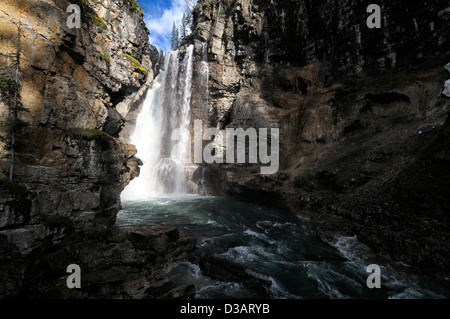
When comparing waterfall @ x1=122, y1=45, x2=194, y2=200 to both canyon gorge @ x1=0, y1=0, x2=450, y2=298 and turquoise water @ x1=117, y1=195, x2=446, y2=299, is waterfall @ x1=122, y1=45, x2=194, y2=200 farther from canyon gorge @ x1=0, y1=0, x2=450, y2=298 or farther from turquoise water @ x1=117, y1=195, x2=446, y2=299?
turquoise water @ x1=117, y1=195, x2=446, y2=299

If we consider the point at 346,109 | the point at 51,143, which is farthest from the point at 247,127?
the point at 51,143

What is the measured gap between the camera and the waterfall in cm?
3169

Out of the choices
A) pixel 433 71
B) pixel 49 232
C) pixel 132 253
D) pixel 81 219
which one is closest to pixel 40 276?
pixel 49 232

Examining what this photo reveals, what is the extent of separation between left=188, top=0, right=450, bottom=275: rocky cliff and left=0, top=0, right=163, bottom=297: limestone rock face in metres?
12.6

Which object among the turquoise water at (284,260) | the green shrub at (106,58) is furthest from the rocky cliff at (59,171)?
the turquoise water at (284,260)

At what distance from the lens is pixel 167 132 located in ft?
125

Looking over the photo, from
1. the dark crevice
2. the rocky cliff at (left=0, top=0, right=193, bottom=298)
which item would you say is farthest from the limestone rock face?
the dark crevice

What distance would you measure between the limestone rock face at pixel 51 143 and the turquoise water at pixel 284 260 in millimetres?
4374

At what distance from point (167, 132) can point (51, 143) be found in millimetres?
30221

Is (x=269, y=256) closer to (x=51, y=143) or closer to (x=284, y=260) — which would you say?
(x=284, y=260)

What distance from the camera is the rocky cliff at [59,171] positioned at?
21.8 ft

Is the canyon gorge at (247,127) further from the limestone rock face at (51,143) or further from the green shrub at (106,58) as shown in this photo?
the green shrub at (106,58)
